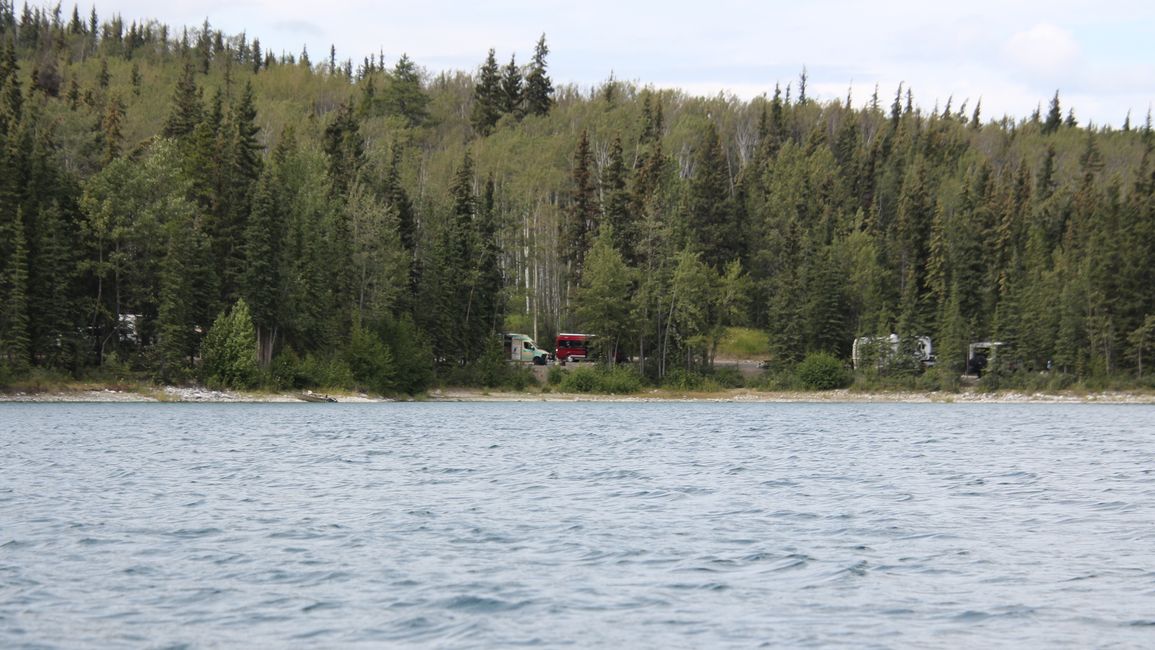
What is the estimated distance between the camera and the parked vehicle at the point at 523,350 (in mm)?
99750

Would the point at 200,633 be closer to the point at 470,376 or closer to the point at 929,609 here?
the point at 929,609

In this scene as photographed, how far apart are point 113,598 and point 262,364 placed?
64397 millimetres

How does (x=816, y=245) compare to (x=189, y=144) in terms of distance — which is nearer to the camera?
(x=189, y=144)

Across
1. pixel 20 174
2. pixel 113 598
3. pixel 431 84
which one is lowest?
pixel 113 598

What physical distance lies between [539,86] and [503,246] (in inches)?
2405


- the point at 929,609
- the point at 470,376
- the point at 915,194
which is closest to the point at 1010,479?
the point at 929,609

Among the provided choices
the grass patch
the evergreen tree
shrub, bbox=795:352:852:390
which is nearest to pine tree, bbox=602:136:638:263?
the evergreen tree

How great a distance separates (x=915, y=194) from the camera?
11612cm

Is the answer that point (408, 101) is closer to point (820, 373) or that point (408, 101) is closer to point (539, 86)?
point (539, 86)

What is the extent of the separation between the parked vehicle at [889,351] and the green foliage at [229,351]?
47914mm

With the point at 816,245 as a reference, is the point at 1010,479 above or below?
below

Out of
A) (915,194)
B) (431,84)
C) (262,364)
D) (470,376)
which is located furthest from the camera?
(431,84)

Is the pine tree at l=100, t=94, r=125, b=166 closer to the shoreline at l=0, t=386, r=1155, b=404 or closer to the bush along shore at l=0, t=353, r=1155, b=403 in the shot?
the shoreline at l=0, t=386, r=1155, b=404

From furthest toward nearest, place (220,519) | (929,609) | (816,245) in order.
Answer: (816,245)
(220,519)
(929,609)
